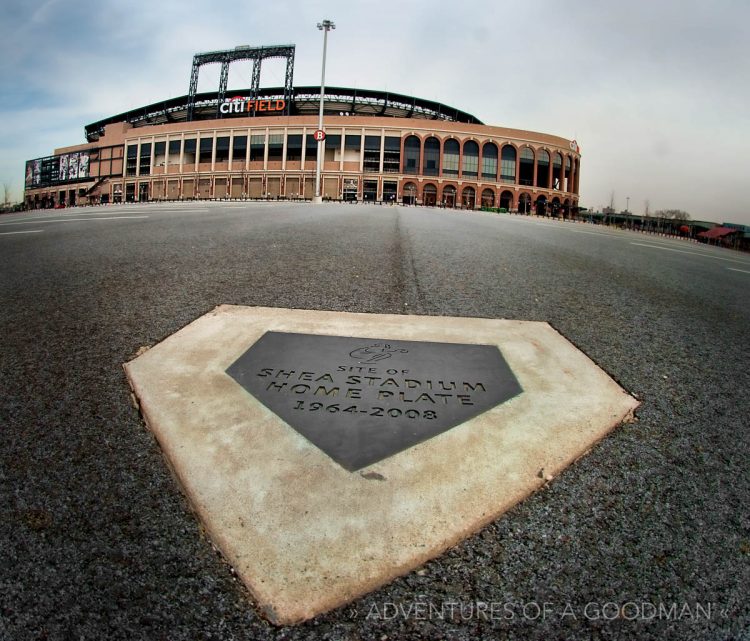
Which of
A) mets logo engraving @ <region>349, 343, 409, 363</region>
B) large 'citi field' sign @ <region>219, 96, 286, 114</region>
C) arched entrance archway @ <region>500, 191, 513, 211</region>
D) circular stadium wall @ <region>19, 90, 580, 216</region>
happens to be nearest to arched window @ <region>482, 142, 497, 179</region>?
circular stadium wall @ <region>19, 90, 580, 216</region>

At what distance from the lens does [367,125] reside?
73.2m

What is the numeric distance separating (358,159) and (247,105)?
984 inches

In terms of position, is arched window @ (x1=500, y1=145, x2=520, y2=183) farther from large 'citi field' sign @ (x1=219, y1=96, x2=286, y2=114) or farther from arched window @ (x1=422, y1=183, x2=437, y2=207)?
large 'citi field' sign @ (x1=219, y1=96, x2=286, y2=114)

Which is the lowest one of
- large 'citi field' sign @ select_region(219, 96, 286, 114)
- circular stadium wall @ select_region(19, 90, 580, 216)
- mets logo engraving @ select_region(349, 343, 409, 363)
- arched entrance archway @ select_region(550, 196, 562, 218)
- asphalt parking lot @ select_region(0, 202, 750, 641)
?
asphalt parking lot @ select_region(0, 202, 750, 641)

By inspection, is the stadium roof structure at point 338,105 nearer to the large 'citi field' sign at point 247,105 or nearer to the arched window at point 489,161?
the large 'citi field' sign at point 247,105

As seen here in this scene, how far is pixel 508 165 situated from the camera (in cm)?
7706

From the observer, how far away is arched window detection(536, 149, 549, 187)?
257ft

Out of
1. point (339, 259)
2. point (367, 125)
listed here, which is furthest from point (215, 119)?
point (339, 259)

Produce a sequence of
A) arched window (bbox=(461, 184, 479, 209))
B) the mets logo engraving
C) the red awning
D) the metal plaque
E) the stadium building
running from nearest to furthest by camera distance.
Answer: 1. the metal plaque
2. the mets logo engraving
3. the red awning
4. the stadium building
5. arched window (bbox=(461, 184, 479, 209))

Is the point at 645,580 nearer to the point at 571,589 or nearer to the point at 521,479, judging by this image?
the point at 571,589

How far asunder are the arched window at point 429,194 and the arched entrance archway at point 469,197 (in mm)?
4925

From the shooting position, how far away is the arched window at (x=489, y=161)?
7581 cm

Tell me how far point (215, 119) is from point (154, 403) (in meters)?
92.6

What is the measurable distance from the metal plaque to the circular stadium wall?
7248cm
